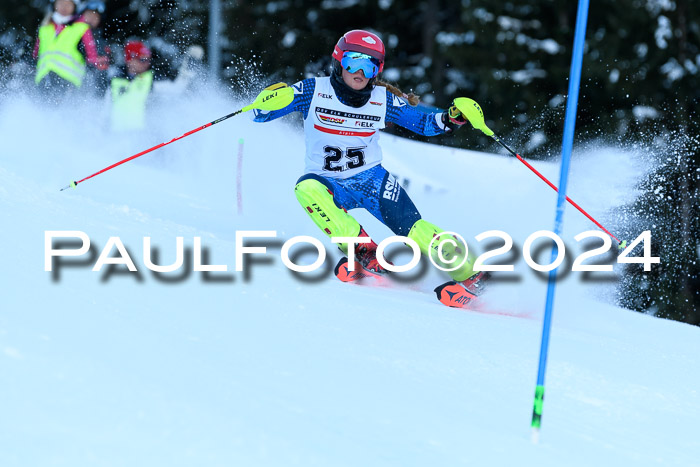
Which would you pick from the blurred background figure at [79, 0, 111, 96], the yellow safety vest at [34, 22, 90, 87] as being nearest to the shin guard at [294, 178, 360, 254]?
the blurred background figure at [79, 0, 111, 96]

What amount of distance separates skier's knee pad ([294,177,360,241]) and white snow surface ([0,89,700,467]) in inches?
12.3

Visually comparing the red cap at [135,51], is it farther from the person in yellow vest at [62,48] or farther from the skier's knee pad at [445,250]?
the skier's knee pad at [445,250]

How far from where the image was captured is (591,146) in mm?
9156

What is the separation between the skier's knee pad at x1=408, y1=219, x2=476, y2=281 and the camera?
4.76 meters

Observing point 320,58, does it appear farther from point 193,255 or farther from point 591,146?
point 193,255

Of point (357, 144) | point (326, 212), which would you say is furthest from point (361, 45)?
point (326, 212)

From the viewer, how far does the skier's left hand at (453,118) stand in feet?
16.1

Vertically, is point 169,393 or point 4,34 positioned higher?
point 4,34

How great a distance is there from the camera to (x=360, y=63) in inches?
185

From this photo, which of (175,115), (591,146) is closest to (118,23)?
Result: (175,115)

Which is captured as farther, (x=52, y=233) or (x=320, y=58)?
(x=320, y=58)

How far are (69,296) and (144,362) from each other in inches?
22.9

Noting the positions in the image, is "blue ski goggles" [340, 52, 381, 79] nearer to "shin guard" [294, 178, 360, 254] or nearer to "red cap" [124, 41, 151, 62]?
"shin guard" [294, 178, 360, 254]

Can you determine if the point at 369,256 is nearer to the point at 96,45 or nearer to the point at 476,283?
the point at 476,283
